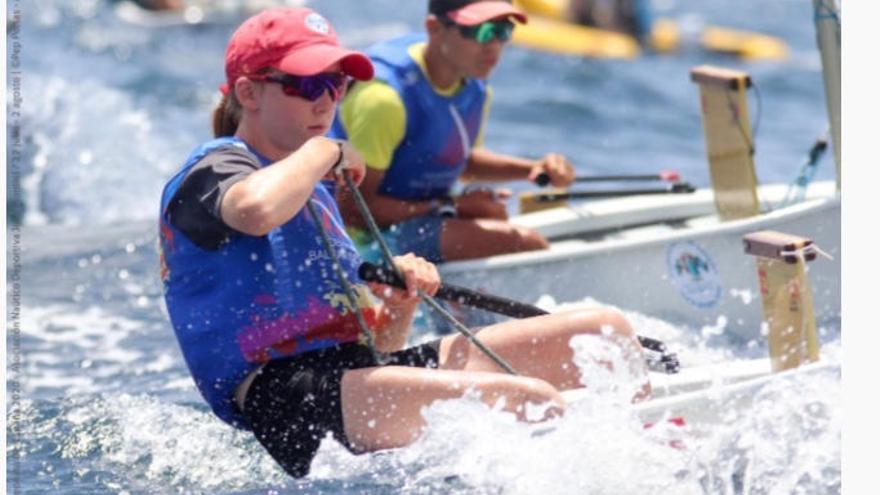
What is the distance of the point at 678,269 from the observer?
20.5 ft

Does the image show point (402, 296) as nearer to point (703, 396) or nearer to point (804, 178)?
point (703, 396)

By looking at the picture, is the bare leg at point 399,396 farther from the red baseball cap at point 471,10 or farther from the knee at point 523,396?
the red baseball cap at point 471,10

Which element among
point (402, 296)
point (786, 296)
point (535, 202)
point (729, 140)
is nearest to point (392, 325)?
point (402, 296)

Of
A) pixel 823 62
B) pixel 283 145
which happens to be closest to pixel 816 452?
pixel 283 145

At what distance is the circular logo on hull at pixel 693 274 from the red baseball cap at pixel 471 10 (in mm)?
1103

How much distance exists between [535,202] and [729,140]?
3.57 ft

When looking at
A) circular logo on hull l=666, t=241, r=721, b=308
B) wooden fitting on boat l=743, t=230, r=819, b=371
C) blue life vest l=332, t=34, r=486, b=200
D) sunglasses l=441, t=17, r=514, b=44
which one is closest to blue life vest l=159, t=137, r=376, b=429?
wooden fitting on boat l=743, t=230, r=819, b=371

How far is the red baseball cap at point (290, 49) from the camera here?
3912 millimetres

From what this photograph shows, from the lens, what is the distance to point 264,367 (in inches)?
155

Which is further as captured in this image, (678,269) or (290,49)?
(678,269)

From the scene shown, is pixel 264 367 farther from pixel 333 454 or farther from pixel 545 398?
pixel 545 398

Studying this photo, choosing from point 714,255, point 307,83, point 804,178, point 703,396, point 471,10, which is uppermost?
point 307,83

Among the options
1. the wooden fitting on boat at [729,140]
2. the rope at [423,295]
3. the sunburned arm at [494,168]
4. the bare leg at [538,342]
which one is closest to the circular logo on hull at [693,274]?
the wooden fitting on boat at [729,140]

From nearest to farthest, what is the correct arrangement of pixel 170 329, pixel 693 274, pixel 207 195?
1. pixel 207 195
2. pixel 693 274
3. pixel 170 329
